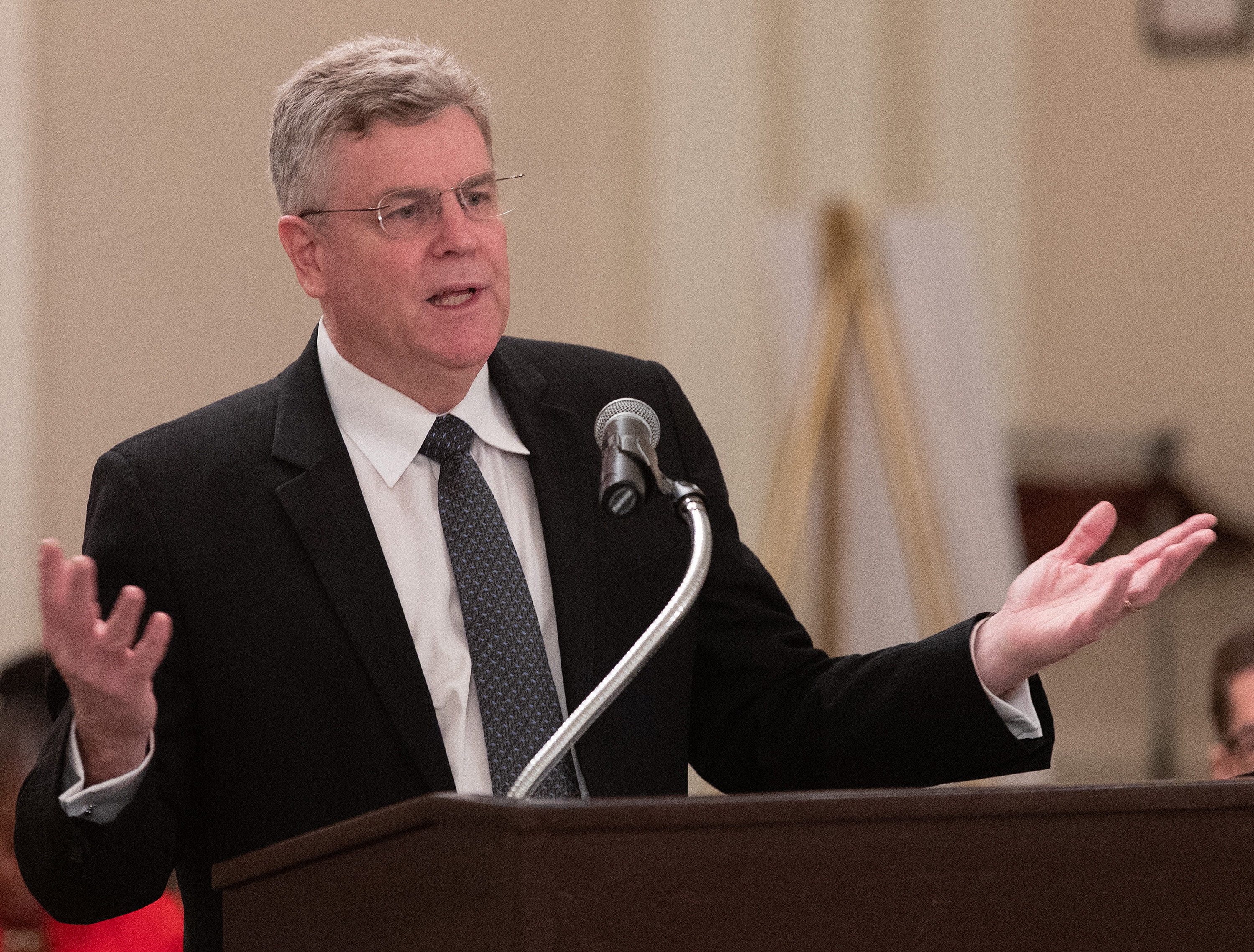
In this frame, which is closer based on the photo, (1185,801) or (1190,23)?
(1185,801)

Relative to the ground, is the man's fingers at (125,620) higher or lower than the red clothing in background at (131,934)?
higher

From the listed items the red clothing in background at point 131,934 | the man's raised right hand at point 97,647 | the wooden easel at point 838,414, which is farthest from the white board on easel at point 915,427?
the man's raised right hand at point 97,647

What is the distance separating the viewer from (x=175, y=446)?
6.53 feet

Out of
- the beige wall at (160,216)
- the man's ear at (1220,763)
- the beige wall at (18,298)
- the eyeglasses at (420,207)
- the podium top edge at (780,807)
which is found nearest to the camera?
the podium top edge at (780,807)

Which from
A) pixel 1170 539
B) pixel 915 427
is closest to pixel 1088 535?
pixel 1170 539

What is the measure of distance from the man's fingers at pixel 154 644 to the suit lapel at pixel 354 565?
1.10ft

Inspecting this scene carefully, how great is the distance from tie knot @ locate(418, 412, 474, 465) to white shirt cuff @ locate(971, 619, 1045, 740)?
67 centimetres

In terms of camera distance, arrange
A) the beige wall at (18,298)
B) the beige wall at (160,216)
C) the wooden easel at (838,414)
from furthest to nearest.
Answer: the beige wall at (160,216) → the beige wall at (18,298) → the wooden easel at (838,414)

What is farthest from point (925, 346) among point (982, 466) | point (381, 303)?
point (381, 303)

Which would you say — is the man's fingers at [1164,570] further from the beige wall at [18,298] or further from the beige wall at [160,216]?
the beige wall at [18,298]

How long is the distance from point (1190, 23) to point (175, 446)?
5.69 m

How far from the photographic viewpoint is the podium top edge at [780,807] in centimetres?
123

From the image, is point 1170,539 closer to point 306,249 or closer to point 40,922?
point 306,249

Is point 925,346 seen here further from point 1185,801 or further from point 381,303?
point 1185,801
